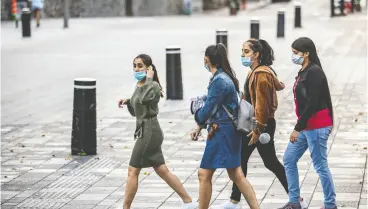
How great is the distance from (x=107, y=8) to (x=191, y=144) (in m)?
34.6

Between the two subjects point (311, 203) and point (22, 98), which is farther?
point (22, 98)

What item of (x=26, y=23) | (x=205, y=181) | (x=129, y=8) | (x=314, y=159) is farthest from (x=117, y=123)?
(x=129, y=8)

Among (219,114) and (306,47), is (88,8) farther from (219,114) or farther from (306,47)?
(219,114)

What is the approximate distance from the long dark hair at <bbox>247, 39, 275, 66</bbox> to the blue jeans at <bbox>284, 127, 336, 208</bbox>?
70 cm

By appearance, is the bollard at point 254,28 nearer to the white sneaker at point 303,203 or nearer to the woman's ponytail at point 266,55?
the white sneaker at point 303,203

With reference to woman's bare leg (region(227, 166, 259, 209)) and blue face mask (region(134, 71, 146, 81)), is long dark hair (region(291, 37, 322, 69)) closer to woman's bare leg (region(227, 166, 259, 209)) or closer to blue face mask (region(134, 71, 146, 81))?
woman's bare leg (region(227, 166, 259, 209))

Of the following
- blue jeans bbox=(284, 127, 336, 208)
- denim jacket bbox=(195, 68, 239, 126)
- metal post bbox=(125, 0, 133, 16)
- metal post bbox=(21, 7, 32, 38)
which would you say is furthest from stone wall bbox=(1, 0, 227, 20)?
denim jacket bbox=(195, 68, 239, 126)

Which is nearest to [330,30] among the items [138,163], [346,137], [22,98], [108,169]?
[22,98]

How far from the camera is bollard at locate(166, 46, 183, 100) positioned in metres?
17.8

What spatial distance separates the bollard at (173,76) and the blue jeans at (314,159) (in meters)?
8.61

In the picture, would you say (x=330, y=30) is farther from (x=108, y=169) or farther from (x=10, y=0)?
(x=108, y=169)

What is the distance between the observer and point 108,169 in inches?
468

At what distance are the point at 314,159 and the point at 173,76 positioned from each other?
8.83m

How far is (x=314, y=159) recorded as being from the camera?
9102 mm
